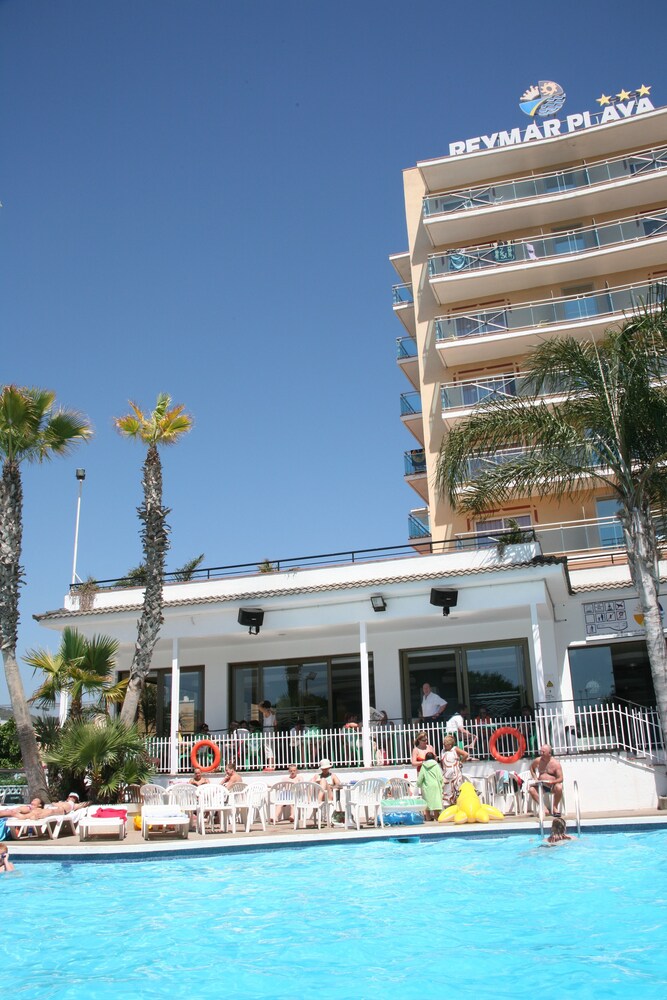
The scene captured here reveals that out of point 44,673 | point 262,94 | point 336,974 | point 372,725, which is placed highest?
point 262,94

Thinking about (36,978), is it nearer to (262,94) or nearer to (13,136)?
(13,136)

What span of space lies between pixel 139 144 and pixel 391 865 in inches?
572

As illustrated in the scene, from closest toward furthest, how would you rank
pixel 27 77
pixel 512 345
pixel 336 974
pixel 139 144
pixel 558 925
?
1. pixel 336 974
2. pixel 558 925
3. pixel 27 77
4. pixel 139 144
5. pixel 512 345

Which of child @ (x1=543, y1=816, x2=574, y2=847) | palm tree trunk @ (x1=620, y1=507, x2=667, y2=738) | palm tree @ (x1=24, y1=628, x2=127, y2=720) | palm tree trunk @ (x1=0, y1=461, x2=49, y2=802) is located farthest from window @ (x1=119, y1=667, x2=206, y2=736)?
child @ (x1=543, y1=816, x2=574, y2=847)

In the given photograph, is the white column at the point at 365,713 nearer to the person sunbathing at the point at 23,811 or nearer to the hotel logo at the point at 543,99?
the person sunbathing at the point at 23,811

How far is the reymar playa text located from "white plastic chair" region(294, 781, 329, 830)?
86.8 feet

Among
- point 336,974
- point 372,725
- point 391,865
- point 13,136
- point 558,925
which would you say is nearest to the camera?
point 336,974

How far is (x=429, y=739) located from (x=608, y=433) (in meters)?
7.32

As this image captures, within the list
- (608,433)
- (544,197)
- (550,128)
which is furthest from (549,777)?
(550,128)

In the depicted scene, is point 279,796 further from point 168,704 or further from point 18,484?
point 18,484

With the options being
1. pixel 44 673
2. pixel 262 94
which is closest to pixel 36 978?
pixel 44 673

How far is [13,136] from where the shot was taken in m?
16.0

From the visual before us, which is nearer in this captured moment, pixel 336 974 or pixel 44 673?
pixel 336 974

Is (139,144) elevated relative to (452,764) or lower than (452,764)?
elevated
